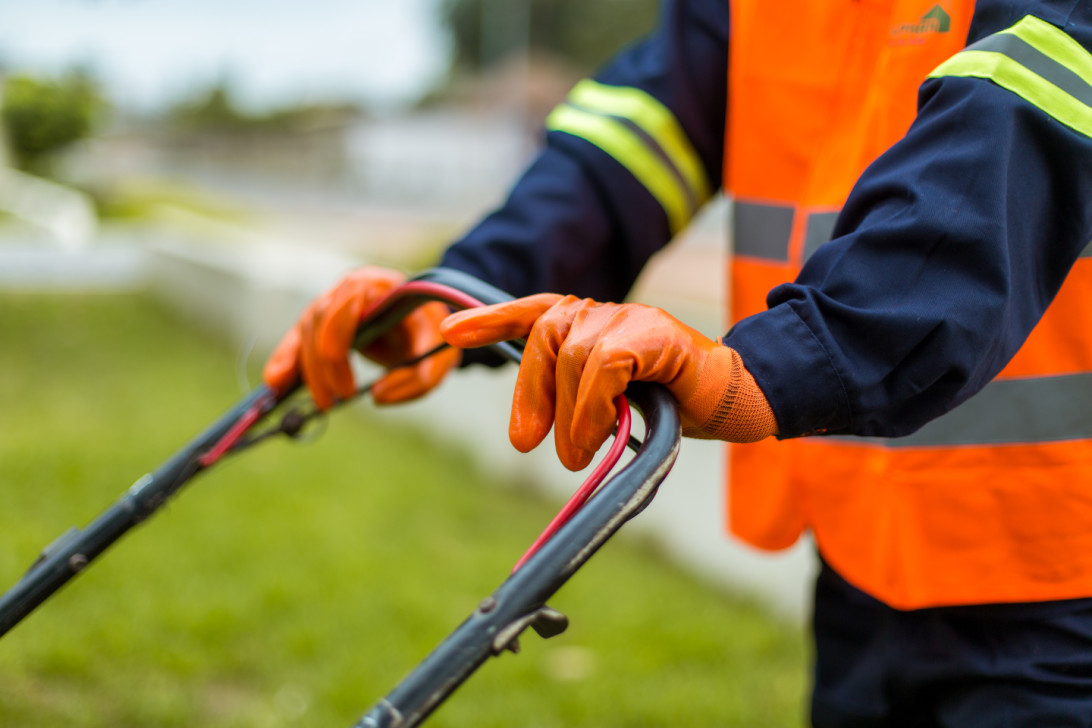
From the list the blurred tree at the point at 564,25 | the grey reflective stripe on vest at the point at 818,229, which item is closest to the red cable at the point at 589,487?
the grey reflective stripe on vest at the point at 818,229

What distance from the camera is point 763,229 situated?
145cm

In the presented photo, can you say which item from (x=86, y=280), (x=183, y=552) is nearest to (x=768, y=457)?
(x=183, y=552)

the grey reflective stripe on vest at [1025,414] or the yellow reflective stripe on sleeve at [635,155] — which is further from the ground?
the yellow reflective stripe on sleeve at [635,155]

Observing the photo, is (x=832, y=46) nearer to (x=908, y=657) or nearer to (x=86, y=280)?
(x=908, y=657)

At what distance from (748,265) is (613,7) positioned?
42829mm

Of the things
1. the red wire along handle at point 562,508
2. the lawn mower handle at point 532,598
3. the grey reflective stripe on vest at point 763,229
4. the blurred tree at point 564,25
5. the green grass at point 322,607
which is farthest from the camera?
the blurred tree at point 564,25

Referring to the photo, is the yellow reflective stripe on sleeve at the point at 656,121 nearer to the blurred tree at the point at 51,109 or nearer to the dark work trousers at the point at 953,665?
the dark work trousers at the point at 953,665

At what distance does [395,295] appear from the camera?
4.36 ft

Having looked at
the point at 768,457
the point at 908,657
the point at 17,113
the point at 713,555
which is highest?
the point at 768,457

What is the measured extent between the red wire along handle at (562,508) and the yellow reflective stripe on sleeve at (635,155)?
1.63 ft

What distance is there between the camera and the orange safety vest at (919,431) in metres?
1.15

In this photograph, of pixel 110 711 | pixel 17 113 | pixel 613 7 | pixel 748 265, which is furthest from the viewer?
pixel 613 7

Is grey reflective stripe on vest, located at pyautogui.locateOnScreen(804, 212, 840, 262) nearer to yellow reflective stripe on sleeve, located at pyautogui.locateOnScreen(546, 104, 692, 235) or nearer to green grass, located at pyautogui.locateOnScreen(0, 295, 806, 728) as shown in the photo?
yellow reflective stripe on sleeve, located at pyautogui.locateOnScreen(546, 104, 692, 235)

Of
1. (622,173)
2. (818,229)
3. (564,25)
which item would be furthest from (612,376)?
(564,25)
